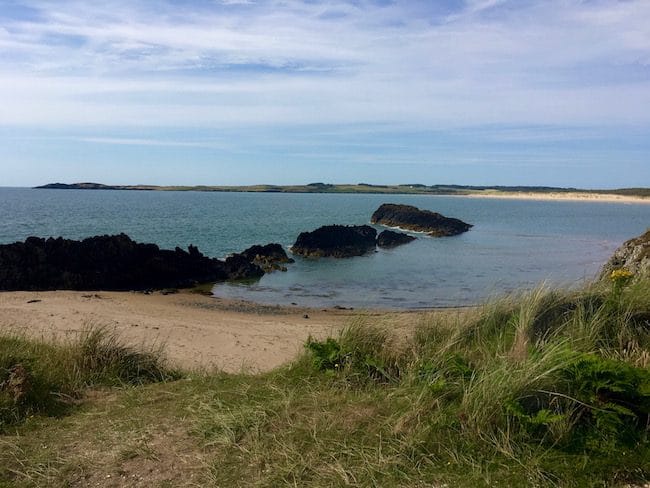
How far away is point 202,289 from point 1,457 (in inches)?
812

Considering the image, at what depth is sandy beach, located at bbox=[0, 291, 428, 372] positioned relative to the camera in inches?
458

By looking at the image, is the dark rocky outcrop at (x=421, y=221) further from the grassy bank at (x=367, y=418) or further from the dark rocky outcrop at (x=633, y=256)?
the grassy bank at (x=367, y=418)

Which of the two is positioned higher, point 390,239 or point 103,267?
point 390,239

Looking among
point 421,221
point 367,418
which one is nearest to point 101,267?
point 367,418

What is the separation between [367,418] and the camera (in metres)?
4.77

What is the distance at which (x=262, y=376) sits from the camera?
643 centimetres

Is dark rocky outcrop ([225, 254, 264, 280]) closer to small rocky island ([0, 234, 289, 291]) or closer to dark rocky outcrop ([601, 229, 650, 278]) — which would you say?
small rocky island ([0, 234, 289, 291])

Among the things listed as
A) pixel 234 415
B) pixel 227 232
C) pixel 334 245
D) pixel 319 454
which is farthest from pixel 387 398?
pixel 227 232

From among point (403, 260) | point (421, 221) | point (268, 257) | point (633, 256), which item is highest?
point (633, 256)

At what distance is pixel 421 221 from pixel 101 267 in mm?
38856

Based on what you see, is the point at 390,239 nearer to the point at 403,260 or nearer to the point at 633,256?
the point at 403,260

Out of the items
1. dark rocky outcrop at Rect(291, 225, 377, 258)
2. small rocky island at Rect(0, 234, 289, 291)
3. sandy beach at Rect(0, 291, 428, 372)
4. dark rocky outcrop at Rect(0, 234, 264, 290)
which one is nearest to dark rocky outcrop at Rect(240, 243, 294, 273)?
small rocky island at Rect(0, 234, 289, 291)

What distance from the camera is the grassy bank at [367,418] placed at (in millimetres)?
4090

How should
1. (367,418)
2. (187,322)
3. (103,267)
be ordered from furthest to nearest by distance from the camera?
(103,267)
(187,322)
(367,418)
